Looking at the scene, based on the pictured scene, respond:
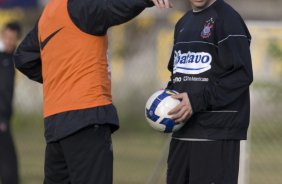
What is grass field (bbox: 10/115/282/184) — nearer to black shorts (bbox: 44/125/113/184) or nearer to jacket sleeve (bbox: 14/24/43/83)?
jacket sleeve (bbox: 14/24/43/83)

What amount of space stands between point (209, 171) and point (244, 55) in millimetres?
846

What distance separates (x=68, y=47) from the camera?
5660 mm


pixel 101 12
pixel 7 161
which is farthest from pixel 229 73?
pixel 7 161

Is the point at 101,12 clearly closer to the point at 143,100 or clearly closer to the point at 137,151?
the point at 137,151

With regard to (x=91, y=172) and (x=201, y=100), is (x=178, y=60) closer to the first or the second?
(x=201, y=100)

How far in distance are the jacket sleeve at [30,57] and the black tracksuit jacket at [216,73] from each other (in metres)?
1.01

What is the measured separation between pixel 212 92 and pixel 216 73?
139 millimetres

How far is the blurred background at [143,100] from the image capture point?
31.8 feet

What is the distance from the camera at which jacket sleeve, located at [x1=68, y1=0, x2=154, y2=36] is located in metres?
5.36

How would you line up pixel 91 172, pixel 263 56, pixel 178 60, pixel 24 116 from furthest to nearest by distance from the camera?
pixel 24 116 < pixel 263 56 < pixel 178 60 < pixel 91 172

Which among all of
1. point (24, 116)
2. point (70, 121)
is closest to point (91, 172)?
point (70, 121)

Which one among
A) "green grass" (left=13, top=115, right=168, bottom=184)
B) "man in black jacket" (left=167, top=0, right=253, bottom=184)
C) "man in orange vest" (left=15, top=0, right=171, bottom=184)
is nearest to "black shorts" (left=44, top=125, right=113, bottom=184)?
"man in orange vest" (left=15, top=0, right=171, bottom=184)

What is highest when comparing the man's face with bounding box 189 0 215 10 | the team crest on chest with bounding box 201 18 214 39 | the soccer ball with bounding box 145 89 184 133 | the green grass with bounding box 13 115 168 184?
the man's face with bounding box 189 0 215 10

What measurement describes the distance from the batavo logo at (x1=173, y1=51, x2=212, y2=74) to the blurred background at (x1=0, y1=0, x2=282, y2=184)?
3.46 meters
